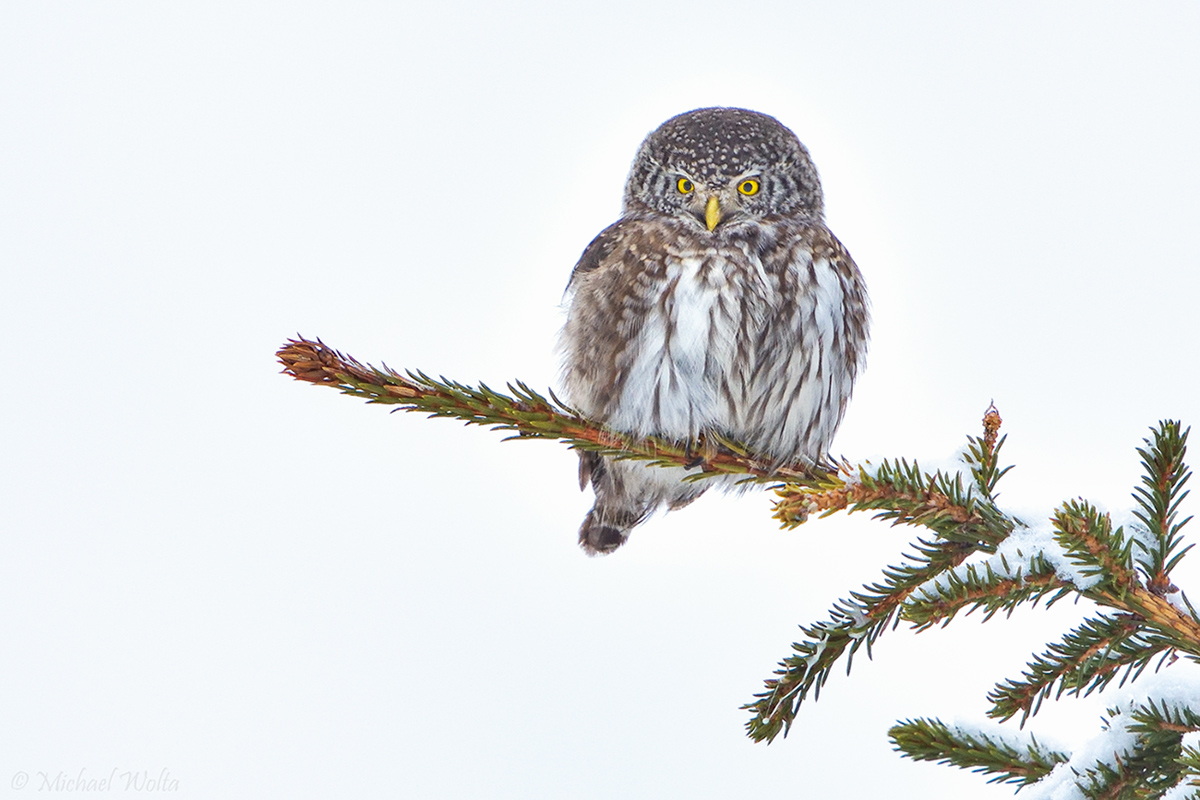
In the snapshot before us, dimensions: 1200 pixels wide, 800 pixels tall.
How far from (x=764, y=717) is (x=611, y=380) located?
1.90 m

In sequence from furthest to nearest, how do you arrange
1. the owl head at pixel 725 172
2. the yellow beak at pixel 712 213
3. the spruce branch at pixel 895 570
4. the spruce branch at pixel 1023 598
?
the owl head at pixel 725 172, the yellow beak at pixel 712 213, the spruce branch at pixel 895 570, the spruce branch at pixel 1023 598

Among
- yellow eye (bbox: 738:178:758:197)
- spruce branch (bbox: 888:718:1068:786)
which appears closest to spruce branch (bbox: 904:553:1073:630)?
spruce branch (bbox: 888:718:1068:786)

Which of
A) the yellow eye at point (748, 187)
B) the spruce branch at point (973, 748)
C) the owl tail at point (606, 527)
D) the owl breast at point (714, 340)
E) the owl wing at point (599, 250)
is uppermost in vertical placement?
the yellow eye at point (748, 187)

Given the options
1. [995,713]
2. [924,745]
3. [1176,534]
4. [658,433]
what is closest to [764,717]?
[924,745]

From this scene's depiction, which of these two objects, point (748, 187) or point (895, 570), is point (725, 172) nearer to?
point (748, 187)

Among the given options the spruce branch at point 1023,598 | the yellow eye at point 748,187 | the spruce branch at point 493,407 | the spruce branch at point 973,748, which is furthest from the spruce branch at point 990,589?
the yellow eye at point 748,187

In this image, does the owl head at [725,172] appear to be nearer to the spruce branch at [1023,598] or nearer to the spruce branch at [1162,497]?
the spruce branch at [1023,598]

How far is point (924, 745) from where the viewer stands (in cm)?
185

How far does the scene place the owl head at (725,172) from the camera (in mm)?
4262

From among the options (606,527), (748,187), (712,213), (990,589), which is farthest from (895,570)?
(606,527)

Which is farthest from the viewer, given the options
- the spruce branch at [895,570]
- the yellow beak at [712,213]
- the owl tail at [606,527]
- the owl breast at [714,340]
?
the owl tail at [606,527]

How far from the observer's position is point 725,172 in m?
4.32

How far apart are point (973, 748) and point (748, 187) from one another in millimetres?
2826

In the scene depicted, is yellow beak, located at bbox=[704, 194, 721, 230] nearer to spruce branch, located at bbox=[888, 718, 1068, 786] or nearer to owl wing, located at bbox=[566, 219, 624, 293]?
owl wing, located at bbox=[566, 219, 624, 293]
